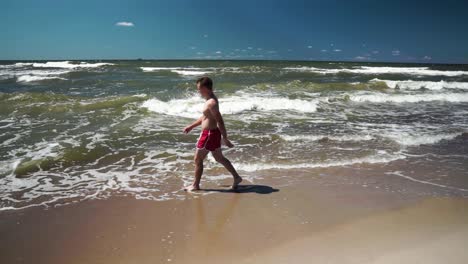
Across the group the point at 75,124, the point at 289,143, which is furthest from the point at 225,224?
the point at 75,124

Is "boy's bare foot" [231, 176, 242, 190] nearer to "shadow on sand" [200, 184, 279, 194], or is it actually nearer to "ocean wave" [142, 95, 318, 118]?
"shadow on sand" [200, 184, 279, 194]

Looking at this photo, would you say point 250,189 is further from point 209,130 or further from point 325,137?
point 325,137

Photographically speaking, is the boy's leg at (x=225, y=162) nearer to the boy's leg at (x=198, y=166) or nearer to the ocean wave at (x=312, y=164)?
the boy's leg at (x=198, y=166)

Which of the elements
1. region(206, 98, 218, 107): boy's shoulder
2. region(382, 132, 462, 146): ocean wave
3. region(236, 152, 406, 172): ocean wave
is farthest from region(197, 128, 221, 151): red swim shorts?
region(382, 132, 462, 146): ocean wave

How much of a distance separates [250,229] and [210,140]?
5.08 feet

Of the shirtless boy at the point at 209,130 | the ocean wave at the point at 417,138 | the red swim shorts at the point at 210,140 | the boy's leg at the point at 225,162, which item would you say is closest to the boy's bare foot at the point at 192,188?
the shirtless boy at the point at 209,130

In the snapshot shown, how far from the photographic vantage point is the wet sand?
11.2ft

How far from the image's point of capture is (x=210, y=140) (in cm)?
509

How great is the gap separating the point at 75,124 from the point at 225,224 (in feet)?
25.7

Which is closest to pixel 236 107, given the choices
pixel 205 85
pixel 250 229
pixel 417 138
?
pixel 417 138

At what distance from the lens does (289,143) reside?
26.5 ft

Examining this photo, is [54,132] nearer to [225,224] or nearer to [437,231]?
[225,224]

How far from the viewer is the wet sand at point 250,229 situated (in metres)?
3.41

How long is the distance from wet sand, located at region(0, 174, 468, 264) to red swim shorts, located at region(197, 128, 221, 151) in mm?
685
